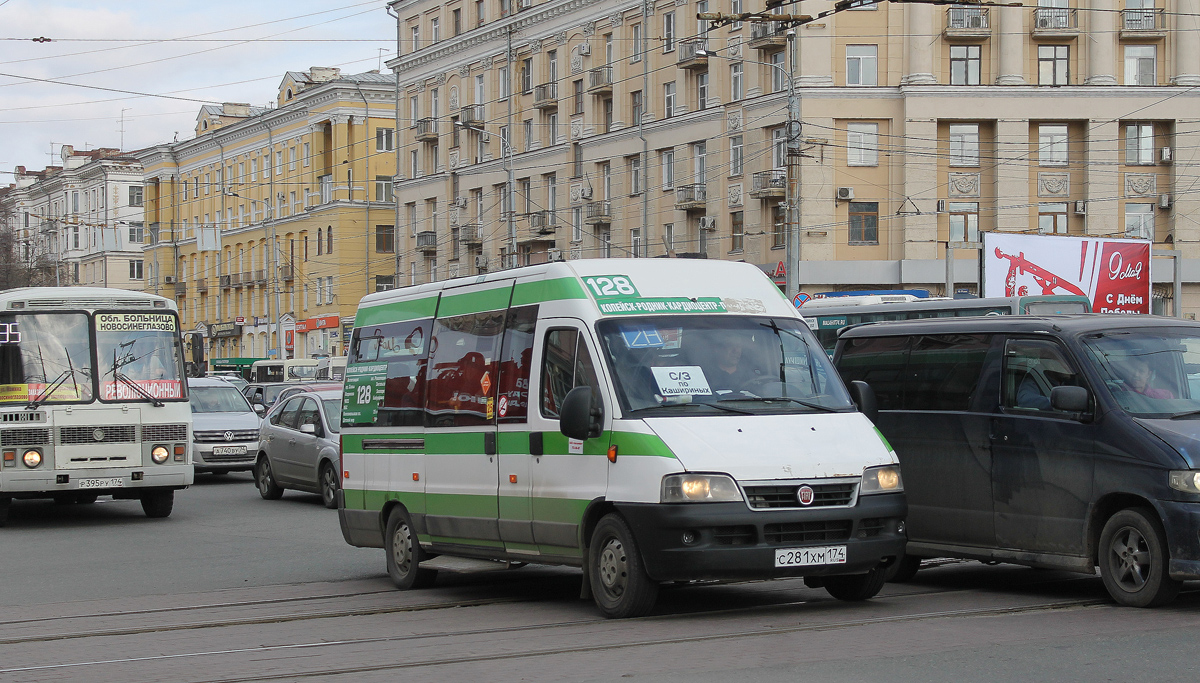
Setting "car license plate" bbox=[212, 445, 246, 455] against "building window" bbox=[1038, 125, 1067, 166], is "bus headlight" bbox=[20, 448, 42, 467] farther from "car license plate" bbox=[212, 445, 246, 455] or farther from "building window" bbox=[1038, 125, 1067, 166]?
"building window" bbox=[1038, 125, 1067, 166]

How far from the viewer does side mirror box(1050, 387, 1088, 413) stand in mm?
9523

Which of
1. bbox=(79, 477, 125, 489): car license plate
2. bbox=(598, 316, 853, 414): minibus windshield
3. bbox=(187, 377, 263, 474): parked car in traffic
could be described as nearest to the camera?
bbox=(598, 316, 853, 414): minibus windshield

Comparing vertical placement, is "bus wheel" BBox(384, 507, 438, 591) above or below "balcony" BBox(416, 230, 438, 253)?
below

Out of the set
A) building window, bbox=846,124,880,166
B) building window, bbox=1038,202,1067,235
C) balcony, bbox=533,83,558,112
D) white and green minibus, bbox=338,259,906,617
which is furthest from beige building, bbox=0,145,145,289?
white and green minibus, bbox=338,259,906,617

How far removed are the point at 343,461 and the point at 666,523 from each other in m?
5.14

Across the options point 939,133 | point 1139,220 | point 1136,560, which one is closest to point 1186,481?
point 1136,560

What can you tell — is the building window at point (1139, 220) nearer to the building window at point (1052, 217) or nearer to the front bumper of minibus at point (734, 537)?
the building window at point (1052, 217)

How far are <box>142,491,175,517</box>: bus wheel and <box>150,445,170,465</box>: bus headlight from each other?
829 millimetres

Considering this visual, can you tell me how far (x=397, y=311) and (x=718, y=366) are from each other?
151 inches

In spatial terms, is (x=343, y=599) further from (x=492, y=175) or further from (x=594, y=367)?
(x=492, y=175)

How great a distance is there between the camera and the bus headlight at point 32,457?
18438 millimetres

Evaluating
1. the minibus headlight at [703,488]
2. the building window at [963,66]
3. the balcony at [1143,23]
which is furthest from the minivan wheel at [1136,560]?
the balcony at [1143,23]

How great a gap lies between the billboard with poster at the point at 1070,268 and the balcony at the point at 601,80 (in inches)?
1011

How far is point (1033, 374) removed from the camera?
1024 centimetres
